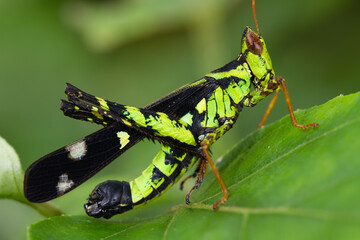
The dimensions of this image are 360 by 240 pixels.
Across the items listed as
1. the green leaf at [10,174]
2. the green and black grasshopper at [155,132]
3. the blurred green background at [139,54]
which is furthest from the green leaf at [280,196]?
the blurred green background at [139,54]

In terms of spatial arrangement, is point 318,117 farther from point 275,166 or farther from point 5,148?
point 5,148

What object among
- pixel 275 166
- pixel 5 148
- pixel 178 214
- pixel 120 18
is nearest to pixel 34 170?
pixel 5 148

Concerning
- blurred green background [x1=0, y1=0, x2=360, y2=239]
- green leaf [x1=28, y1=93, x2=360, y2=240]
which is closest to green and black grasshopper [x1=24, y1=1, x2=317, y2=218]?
green leaf [x1=28, y1=93, x2=360, y2=240]

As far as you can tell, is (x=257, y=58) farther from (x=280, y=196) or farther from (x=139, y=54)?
(x=139, y=54)

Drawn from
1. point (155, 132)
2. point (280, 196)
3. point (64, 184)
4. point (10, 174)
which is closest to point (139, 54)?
point (155, 132)

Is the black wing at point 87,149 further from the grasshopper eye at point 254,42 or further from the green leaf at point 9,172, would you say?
the grasshopper eye at point 254,42
